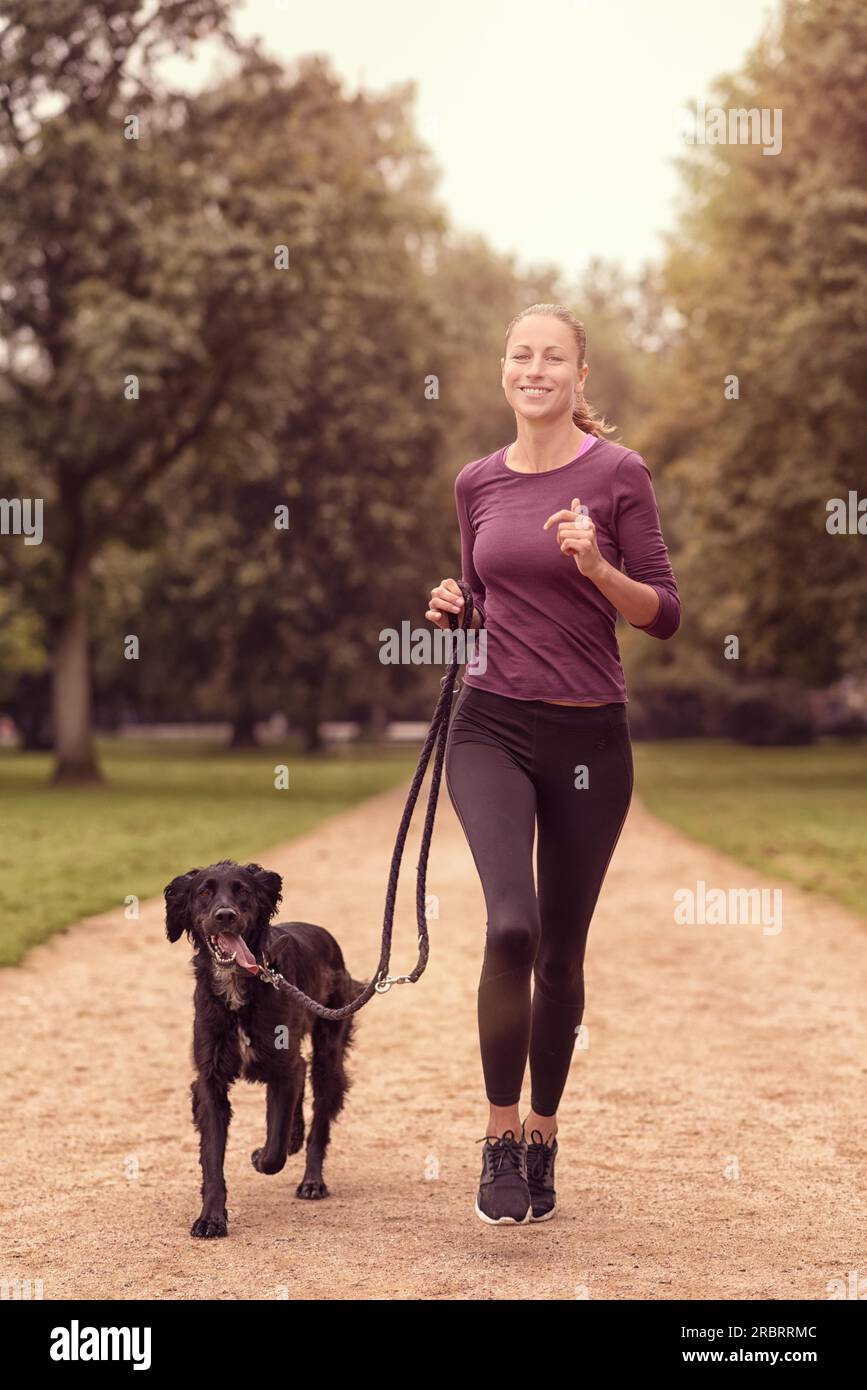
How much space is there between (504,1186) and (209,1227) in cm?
84

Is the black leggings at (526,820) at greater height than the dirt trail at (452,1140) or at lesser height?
greater

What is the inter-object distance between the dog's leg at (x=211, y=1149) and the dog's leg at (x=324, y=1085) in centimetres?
50

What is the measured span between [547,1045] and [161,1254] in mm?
1252

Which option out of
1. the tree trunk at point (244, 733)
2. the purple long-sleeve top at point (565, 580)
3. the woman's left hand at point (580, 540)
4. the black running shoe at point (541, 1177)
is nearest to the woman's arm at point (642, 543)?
the purple long-sleeve top at point (565, 580)

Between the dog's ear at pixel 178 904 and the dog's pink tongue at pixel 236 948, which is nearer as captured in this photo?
the dog's pink tongue at pixel 236 948

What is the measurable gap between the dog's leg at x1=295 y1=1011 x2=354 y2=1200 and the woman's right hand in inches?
55.5

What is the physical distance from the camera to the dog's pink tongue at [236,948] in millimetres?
4648

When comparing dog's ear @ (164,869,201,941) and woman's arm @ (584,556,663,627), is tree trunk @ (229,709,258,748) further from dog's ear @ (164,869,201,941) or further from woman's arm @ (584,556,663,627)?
woman's arm @ (584,556,663,627)

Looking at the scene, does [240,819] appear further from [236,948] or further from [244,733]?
[244,733]

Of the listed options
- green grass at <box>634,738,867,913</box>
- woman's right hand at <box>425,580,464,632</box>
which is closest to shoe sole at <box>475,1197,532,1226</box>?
woman's right hand at <box>425,580,464,632</box>

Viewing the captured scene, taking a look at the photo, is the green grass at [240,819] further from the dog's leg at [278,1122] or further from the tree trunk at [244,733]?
the tree trunk at [244,733]

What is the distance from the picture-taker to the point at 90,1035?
25.8 feet

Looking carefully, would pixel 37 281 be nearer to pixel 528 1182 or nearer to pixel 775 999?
pixel 775 999

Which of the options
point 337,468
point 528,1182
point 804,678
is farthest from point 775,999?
point 804,678
